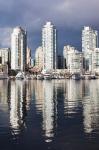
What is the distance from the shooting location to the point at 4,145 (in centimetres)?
3034

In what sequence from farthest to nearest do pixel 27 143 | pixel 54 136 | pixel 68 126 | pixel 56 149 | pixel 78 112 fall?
pixel 78 112 < pixel 68 126 < pixel 54 136 < pixel 27 143 < pixel 56 149

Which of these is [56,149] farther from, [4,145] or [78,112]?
[78,112]

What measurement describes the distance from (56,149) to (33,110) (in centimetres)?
2421

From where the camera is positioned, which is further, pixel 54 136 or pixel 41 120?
pixel 41 120

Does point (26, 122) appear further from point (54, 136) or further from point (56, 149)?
point (56, 149)

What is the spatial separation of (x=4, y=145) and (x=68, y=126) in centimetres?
965

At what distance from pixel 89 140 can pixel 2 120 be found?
1334 centimetres

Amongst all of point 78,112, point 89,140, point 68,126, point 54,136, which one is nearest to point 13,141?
point 54,136

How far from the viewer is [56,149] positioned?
28.5m

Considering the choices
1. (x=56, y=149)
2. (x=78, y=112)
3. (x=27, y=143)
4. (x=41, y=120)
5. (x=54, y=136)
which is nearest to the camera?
(x=56, y=149)

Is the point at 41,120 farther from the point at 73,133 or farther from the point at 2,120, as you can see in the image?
the point at 73,133

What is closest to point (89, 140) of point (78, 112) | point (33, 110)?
point (78, 112)

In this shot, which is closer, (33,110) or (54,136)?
(54,136)

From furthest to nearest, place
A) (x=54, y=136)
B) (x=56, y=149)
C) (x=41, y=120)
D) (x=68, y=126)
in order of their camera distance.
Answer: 1. (x=41, y=120)
2. (x=68, y=126)
3. (x=54, y=136)
4. (x=56, y=149)
